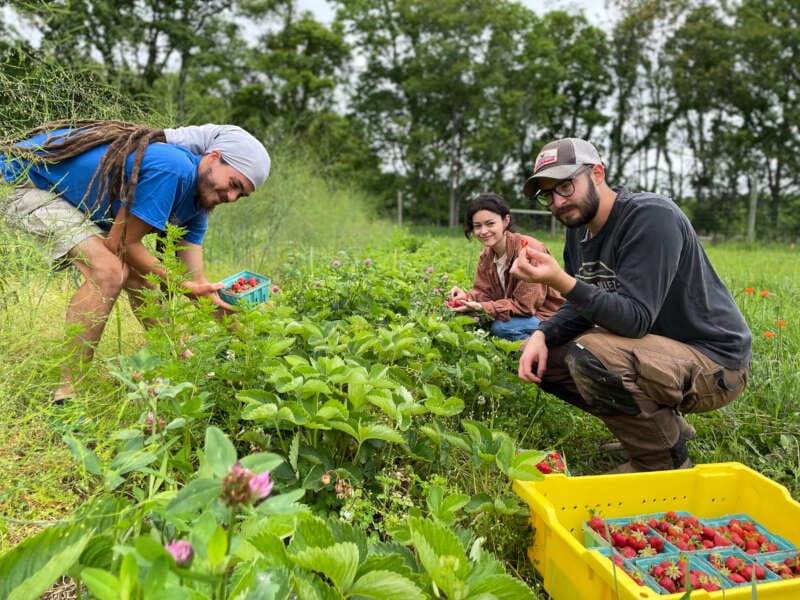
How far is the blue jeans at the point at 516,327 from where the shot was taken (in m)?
3.04

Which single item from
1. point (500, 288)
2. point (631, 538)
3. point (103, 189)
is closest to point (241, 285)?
point (103, 189)

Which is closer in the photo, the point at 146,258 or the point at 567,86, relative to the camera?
the point at 146,258

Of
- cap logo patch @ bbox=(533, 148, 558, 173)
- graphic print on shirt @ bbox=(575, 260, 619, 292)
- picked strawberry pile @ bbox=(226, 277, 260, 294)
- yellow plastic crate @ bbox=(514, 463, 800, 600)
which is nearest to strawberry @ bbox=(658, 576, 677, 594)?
yellow plastic crate @ bbox=(514, 463, 800, 600)

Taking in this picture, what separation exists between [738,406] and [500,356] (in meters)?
1.11

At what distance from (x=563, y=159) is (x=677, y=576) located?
130 centimetres

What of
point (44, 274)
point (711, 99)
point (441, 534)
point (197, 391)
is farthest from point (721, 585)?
point (711, 99)

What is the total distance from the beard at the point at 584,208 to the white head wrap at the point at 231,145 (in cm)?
120

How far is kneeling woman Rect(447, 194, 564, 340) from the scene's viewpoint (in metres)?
3.11

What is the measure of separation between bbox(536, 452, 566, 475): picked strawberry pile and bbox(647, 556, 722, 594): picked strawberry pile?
1.16ft

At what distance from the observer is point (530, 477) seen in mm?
1444

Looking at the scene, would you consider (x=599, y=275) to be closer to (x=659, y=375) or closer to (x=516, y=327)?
(x=659, y=375)

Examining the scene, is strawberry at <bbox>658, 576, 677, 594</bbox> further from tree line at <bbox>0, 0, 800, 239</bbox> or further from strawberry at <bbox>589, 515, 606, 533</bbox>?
tree line at <bbox>0, 0, 800, 239</bbox>

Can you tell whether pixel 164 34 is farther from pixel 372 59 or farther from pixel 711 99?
pixel 711 99

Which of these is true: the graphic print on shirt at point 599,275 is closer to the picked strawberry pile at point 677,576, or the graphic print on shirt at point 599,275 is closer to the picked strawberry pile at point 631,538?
the picked strawberry pile at point 631,538
